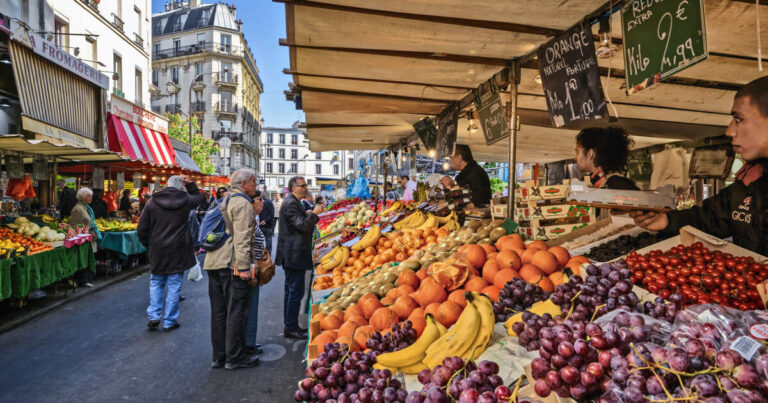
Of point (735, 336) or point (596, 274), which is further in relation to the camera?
point (596, 274)

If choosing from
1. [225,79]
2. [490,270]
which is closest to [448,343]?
[490,270]

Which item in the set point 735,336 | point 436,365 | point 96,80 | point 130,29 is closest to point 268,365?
point 436,365

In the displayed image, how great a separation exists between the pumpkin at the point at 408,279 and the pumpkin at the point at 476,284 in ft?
1.54

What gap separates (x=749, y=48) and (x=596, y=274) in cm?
300

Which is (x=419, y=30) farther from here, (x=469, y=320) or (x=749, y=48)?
(x=749, y=48)

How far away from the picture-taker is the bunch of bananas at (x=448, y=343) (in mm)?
1739

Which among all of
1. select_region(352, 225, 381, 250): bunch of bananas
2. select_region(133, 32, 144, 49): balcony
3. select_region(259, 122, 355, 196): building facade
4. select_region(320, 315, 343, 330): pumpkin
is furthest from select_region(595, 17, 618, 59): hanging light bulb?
select_region(259, 122, 355, 196): building facade

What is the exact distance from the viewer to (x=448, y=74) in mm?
4348

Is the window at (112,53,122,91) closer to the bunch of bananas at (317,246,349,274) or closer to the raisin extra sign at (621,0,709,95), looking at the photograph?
the bunch of bananas at (317,246,349,274)

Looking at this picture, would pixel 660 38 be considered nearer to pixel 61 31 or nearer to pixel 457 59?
pixel 457 59

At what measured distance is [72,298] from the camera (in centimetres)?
711

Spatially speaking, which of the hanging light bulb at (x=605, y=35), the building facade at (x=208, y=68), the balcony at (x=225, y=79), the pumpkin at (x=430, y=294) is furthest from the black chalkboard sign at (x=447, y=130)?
→ the balcony at (x=225, y=79)

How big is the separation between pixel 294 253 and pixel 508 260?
373cm

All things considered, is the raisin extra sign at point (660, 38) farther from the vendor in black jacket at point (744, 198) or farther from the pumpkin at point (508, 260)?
the pumpkin at point (508, 260)
